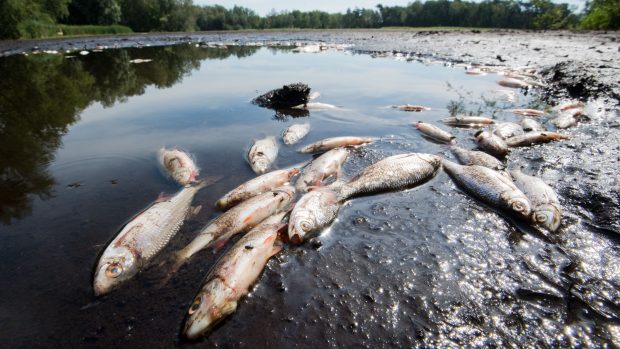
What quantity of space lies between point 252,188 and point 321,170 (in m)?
1.20

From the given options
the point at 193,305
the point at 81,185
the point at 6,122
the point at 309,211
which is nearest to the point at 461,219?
the point at 309,211

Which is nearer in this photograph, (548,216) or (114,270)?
(114,270)

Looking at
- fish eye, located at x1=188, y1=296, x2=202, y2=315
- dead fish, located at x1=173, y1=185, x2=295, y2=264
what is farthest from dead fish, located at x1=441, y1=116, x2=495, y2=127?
fish eye, located at x1=188, y1=296, x2=202, y2=315

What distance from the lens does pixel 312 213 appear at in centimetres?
389

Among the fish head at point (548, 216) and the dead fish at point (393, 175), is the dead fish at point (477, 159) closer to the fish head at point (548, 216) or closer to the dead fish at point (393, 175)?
the dead fish at point (393, 175)

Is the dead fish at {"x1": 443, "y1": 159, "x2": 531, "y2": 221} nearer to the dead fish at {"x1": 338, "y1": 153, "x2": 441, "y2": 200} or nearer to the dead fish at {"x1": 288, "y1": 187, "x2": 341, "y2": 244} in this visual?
the dead fish at {"x1": 338, "y1": 153, "x2": 441, "y2": 200}

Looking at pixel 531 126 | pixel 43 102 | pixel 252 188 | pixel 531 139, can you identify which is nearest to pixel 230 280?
pixel 252 188

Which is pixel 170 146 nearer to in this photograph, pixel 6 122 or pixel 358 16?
pixel 6 122

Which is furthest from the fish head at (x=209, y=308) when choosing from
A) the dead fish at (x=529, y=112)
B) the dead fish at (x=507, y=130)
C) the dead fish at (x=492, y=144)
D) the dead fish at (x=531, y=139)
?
the dead fish at (x=529, y=112)

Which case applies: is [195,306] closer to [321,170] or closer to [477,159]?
[321,170]

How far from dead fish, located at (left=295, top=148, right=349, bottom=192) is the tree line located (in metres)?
39.0

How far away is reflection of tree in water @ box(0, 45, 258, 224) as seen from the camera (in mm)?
5016

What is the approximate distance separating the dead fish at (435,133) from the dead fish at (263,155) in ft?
10.8

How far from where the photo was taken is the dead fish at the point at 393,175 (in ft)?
15.2
